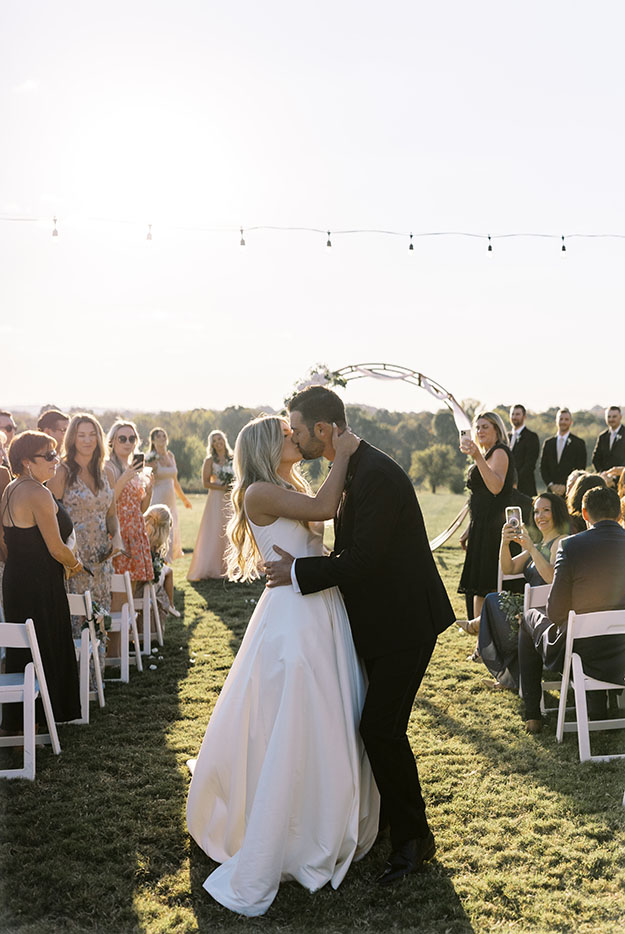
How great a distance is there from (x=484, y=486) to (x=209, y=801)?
4.24 metres

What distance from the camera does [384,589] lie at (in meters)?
3.29

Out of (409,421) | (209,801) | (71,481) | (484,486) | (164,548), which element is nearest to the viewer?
(209,801)

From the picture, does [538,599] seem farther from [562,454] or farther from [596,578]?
[562,454]

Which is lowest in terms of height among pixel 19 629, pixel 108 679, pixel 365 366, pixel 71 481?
pixel 108 679

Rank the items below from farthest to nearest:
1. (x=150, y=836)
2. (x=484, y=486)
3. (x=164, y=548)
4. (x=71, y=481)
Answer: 1. (x=164, y=548)
2. (x=484, y=486)
3. (x=71, y=481)
4. (x=150, y=836)

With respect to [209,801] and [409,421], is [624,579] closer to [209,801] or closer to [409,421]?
[209,801]

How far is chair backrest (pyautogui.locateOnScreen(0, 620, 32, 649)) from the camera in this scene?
14.4ft

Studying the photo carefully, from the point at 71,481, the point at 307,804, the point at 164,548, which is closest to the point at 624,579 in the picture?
the point at 307,804

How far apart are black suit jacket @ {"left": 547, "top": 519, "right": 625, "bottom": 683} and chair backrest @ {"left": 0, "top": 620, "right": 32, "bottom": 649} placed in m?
2.78

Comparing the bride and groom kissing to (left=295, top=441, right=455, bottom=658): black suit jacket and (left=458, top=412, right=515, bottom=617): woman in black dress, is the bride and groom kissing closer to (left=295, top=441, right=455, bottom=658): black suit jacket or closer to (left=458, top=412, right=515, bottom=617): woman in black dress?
(left=295, top=441, right=455, bottom=658): black suit jacket

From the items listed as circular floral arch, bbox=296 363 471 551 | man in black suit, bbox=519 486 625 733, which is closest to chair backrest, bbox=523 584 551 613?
man in black suit, bbox=519 486 625 733

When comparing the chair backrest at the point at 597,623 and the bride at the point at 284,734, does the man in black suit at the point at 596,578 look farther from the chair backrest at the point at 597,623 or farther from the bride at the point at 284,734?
the bride at the point at 284,734

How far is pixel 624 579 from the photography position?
4.68 metres

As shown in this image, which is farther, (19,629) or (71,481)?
(71,481)
